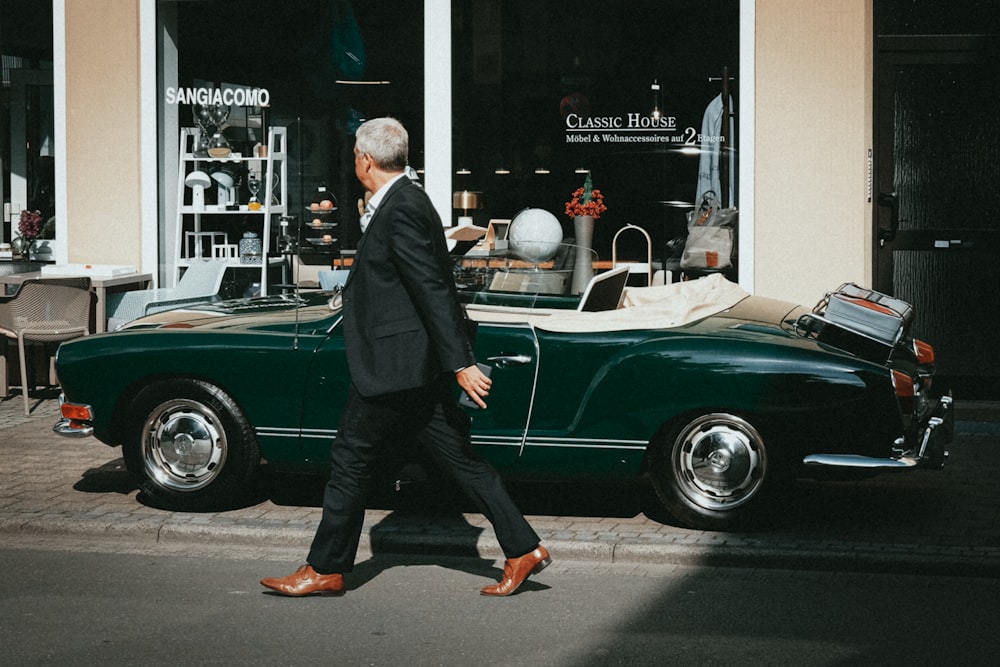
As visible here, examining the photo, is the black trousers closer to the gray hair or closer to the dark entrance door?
the gray hair

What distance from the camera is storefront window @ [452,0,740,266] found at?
10594 mm

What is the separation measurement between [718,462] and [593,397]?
64 centimetres

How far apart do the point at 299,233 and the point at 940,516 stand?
235 inches

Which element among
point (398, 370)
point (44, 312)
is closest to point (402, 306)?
point (398, 370)

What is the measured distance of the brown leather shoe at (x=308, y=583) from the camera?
5.52 metres

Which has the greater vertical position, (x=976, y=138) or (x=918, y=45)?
(x=918, y=45)

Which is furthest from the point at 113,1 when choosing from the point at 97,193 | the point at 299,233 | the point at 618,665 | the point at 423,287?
the point at 618,665

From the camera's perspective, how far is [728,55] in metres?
10.5

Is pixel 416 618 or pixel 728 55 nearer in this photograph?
pixel 416 618

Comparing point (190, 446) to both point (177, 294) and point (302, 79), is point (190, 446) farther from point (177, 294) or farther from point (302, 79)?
point (302, 79)

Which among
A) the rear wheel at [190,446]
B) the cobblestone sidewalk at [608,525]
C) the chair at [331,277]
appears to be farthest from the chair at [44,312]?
the rear wheel at [190,446]

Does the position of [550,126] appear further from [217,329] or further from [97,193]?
[217,329]

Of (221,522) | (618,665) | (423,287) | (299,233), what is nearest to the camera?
(618,665)

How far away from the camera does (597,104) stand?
10.7 metres
